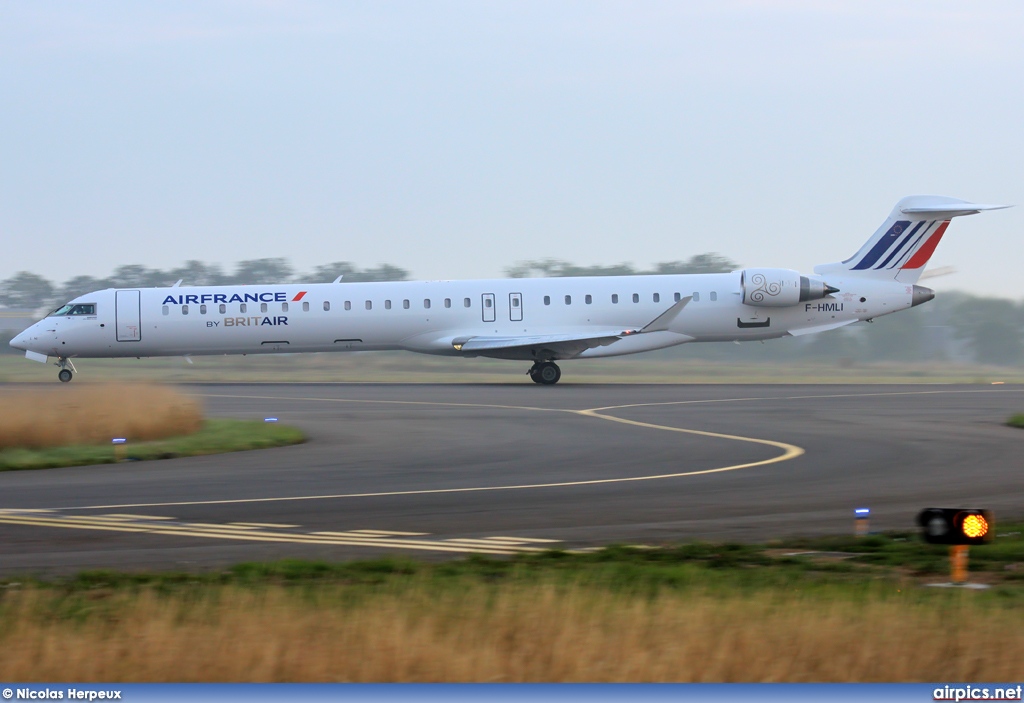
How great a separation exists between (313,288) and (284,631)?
31.0 m

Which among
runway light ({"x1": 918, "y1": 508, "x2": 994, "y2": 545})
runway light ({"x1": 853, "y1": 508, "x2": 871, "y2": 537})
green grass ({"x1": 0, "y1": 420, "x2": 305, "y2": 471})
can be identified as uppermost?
runway light ({"x1": 918, "y1": 508, "x2": 994, "y2": 545})

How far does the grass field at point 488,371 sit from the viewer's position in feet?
151

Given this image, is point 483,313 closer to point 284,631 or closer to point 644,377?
point 644,377

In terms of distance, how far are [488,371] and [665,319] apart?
1609 centimetres

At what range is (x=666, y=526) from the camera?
11.2 meters

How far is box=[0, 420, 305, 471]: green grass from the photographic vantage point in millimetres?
17172

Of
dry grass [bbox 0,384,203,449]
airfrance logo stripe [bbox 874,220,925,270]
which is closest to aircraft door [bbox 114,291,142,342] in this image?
dry grass [bbox 0,384,203,449]

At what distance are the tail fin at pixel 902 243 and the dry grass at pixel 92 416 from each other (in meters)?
24.0

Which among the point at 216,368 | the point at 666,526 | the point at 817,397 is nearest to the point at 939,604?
the point at 666,526

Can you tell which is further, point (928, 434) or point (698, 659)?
point (928, 434)

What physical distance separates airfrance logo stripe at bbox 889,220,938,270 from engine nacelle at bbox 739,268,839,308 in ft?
10.6

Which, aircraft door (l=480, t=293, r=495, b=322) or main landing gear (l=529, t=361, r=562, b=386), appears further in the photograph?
aircraft door (l=480, t=293, r=495, b=322)

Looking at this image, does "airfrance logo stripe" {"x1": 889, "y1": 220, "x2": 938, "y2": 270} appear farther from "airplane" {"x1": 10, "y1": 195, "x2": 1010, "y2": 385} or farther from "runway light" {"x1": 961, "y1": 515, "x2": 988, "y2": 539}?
"runway light" {"x1": 961, "y1": 515, "x2": 988, "y2": 539}

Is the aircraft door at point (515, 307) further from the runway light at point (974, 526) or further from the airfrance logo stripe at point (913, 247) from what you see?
the runway light at point (974, 526)
